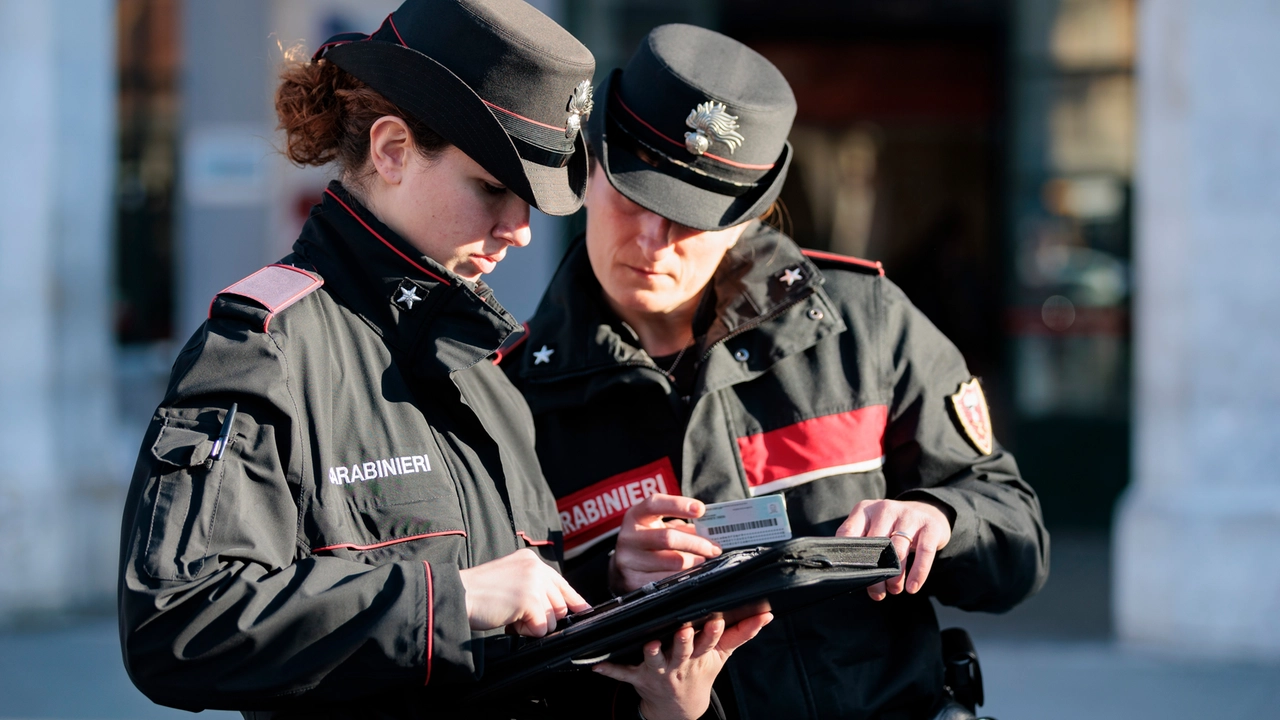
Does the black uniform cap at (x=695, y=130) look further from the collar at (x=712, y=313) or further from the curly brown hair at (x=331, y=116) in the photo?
the curly brown hair at (x=331, y=116)

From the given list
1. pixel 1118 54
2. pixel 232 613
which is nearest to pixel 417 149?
pixel 232 613

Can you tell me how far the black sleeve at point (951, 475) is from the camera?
215 centimetres

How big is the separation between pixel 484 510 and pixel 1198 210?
422cm

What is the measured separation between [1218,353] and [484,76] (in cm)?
426

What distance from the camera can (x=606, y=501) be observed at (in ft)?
7.35

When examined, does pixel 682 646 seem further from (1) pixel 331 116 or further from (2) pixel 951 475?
(1) pixel 331 116

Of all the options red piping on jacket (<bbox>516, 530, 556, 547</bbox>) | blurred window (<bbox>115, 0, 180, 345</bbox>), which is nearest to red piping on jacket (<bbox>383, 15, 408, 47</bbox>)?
red piping on jacket (<bbox>516, 530, 556, 547</bbox>)

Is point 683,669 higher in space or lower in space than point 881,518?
lower

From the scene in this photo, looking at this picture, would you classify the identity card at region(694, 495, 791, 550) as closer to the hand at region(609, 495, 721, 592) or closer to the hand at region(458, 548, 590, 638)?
the hand at region(609, 495, 721, 592)

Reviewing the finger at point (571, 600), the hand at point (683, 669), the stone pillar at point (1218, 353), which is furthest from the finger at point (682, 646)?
the stone pillar at point (1218, 353)

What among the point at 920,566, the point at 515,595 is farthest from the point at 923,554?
the point at 515,595

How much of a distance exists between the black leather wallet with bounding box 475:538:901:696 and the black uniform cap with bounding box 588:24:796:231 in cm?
81

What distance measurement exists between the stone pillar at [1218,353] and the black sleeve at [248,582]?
14.1 ft

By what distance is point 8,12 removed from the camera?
531cm
